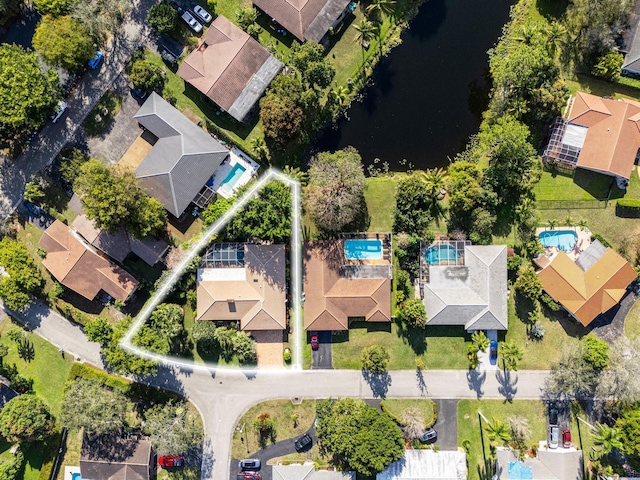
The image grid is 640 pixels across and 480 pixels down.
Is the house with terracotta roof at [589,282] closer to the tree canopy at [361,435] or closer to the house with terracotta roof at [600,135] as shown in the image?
the house with terracotta roof at [600,135]

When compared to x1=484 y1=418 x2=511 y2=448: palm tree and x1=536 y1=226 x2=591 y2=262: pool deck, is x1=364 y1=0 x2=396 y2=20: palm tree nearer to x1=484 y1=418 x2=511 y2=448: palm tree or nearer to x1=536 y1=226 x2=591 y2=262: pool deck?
x1=536 y1=226 x2=591 y2=262: pool deck

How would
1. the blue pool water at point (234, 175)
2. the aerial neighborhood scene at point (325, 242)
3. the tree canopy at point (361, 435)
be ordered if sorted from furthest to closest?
the blue pool water at point (234, 175) < the aerial neighborhood scene at point (325, 242) < the tree canopy at point (361, 435)

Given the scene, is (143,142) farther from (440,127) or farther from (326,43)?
(440,127)

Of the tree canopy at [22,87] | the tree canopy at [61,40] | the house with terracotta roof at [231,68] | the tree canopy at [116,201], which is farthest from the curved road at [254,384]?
the house with terracotta roof at [231,68]

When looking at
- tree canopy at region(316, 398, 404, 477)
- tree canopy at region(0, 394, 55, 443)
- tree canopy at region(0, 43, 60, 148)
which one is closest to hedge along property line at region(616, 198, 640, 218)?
tree canopy at region(316, 398, 404, 477)

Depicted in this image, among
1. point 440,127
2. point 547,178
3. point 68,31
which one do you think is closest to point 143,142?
point 68,31

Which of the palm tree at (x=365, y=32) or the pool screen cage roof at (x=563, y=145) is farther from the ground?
the palm tree at (x=365, y=32)
